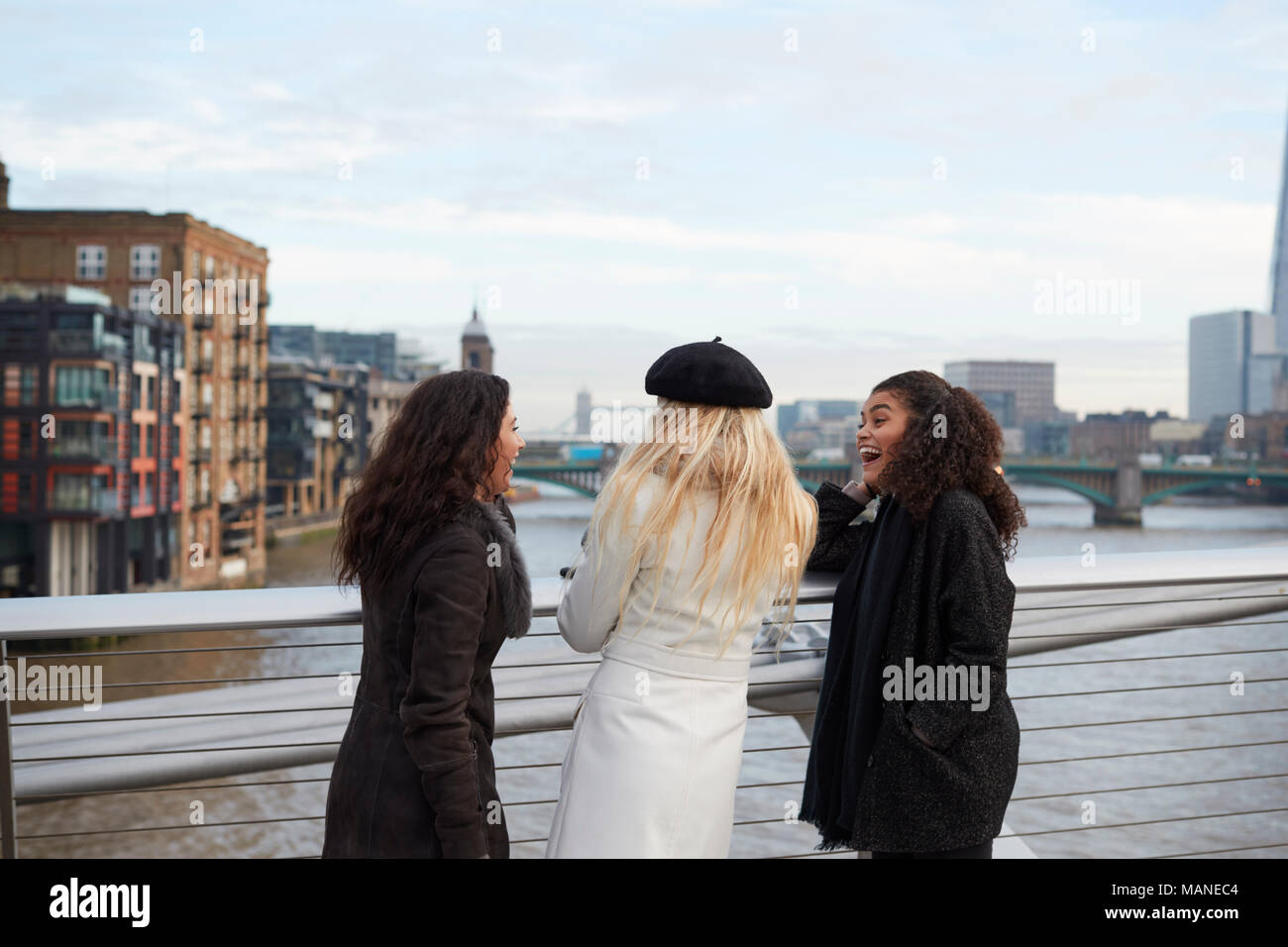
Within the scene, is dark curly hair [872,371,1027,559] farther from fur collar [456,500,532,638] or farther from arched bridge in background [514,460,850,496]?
arched bridge in background [514,460,850,496]

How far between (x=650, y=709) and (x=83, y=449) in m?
33.0

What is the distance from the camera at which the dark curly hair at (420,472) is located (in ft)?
5.60

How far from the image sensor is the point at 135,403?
3372 cm

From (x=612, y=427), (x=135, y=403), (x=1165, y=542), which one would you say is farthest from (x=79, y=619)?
(x=1165, y=542)

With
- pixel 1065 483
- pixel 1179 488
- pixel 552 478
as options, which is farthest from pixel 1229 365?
pixel 552 478

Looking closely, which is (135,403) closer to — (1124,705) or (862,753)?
(1124,705)

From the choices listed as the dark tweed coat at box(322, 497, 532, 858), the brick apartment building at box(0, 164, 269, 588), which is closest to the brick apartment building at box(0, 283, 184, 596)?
the brick apartment building at box(0, 164, 269, 588)

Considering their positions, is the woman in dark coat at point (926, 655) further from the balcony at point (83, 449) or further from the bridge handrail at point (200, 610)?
the balcony at point (83, 449)

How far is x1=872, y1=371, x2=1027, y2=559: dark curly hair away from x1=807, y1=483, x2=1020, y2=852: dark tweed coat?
0.11 ft

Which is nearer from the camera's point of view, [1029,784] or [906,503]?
[906,503]

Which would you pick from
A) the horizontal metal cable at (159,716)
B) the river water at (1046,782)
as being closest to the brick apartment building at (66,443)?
the river water at (1046,782)

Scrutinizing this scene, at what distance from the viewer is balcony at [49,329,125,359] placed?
103 ft

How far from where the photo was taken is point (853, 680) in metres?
1.95
